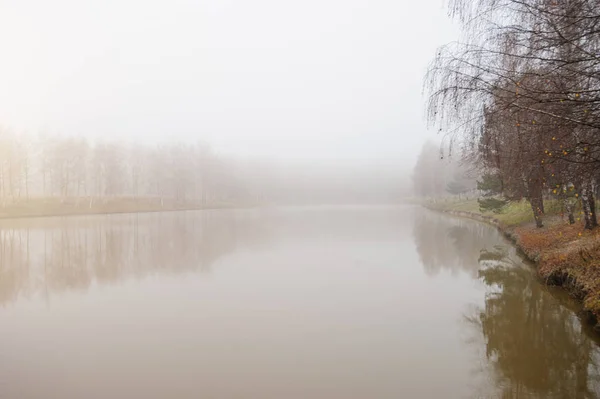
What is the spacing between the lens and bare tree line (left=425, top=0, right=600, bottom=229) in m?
4.98

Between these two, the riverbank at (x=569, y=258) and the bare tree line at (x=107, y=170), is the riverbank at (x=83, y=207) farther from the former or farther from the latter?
the riverbank at (x=569, y=258)

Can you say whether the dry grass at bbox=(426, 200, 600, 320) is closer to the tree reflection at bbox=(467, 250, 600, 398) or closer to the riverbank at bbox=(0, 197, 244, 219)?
the tree reflection at bbox=(467, 250, 600, 398)

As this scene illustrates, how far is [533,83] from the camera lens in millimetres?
5555

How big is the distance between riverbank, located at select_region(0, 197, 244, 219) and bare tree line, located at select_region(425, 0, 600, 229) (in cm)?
4771

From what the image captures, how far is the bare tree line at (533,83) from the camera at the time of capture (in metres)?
4.98

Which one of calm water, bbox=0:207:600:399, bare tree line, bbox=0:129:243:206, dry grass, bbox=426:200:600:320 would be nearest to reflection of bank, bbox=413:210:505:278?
calm water, bbox=0:207:600:399

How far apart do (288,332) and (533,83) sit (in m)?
5.77

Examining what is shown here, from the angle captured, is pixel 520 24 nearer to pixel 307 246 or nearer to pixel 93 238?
pixel 307 246

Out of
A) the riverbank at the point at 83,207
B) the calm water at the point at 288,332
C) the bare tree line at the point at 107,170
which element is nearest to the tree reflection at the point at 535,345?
the calm water at the point at 288,332

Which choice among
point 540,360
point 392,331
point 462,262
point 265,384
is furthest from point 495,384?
point 462,262

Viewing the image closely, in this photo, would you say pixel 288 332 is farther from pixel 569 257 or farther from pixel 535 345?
pixel 569 257

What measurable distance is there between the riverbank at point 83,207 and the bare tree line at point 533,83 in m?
47.7

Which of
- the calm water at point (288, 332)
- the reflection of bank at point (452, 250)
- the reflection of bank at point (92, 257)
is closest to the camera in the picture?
the calm water at point (288, 332)

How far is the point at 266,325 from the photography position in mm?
7418
